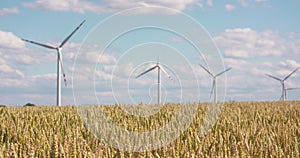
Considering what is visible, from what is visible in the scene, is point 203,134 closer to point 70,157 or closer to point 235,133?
point 235,133

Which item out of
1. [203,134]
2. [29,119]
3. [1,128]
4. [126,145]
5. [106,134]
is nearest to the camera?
[126,145]

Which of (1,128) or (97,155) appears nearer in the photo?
(97,155)

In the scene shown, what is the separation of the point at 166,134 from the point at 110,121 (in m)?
2.72

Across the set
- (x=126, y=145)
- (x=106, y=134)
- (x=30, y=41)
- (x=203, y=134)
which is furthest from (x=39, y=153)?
(x=30, y=41)

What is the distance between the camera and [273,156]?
582cm

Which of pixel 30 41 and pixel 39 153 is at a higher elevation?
pixel 30 41

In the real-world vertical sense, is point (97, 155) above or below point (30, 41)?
below

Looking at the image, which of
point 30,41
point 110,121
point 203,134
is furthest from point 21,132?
point 30,41

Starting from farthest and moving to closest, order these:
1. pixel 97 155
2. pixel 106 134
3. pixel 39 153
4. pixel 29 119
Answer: pixel 29 119
pixel 106 134
pixel 39 153
pixel 97 155

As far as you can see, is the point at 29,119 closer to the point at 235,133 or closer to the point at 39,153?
the point at 235,133

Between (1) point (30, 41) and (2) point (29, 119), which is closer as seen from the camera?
(2) point (29, 119)

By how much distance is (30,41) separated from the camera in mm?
30219

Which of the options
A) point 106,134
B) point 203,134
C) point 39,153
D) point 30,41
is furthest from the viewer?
point 30,41

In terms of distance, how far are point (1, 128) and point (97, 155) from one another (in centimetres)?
501
